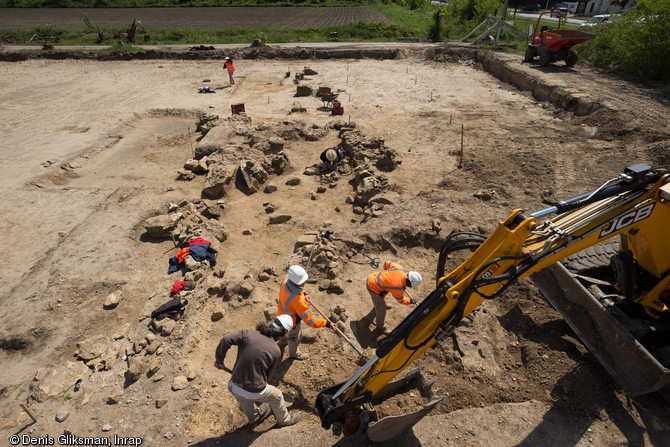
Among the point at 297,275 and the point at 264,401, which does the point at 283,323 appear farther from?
the point at 264,401

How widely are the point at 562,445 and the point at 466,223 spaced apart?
14.5ft

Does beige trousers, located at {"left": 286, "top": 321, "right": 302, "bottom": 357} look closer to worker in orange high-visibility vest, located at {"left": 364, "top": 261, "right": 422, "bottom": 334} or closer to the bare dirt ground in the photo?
the bare dirt ground

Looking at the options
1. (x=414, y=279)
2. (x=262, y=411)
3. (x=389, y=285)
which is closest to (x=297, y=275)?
(x=389, y=285)

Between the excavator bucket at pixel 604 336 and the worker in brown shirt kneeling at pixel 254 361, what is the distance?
3917 millimetres

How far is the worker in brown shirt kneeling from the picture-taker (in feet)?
13.4

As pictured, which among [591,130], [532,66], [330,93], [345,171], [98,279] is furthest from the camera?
[532,66]

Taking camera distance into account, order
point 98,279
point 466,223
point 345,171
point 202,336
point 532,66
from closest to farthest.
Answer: point 202,336, point 98,279, point 466,223, point 345,171, point 532,66

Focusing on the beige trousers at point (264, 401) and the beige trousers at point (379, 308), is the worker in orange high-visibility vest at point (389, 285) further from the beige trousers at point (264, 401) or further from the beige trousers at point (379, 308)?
the beige trousers at point (264, 401)

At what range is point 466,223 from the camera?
7.82m

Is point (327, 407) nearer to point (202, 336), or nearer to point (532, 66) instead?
point (202, 336)

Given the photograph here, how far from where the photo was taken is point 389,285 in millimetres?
5324

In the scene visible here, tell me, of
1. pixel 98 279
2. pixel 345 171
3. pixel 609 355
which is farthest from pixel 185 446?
pixel 345 171

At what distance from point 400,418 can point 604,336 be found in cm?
292

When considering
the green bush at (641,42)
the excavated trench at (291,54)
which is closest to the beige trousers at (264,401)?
the green bush at (641,42)
